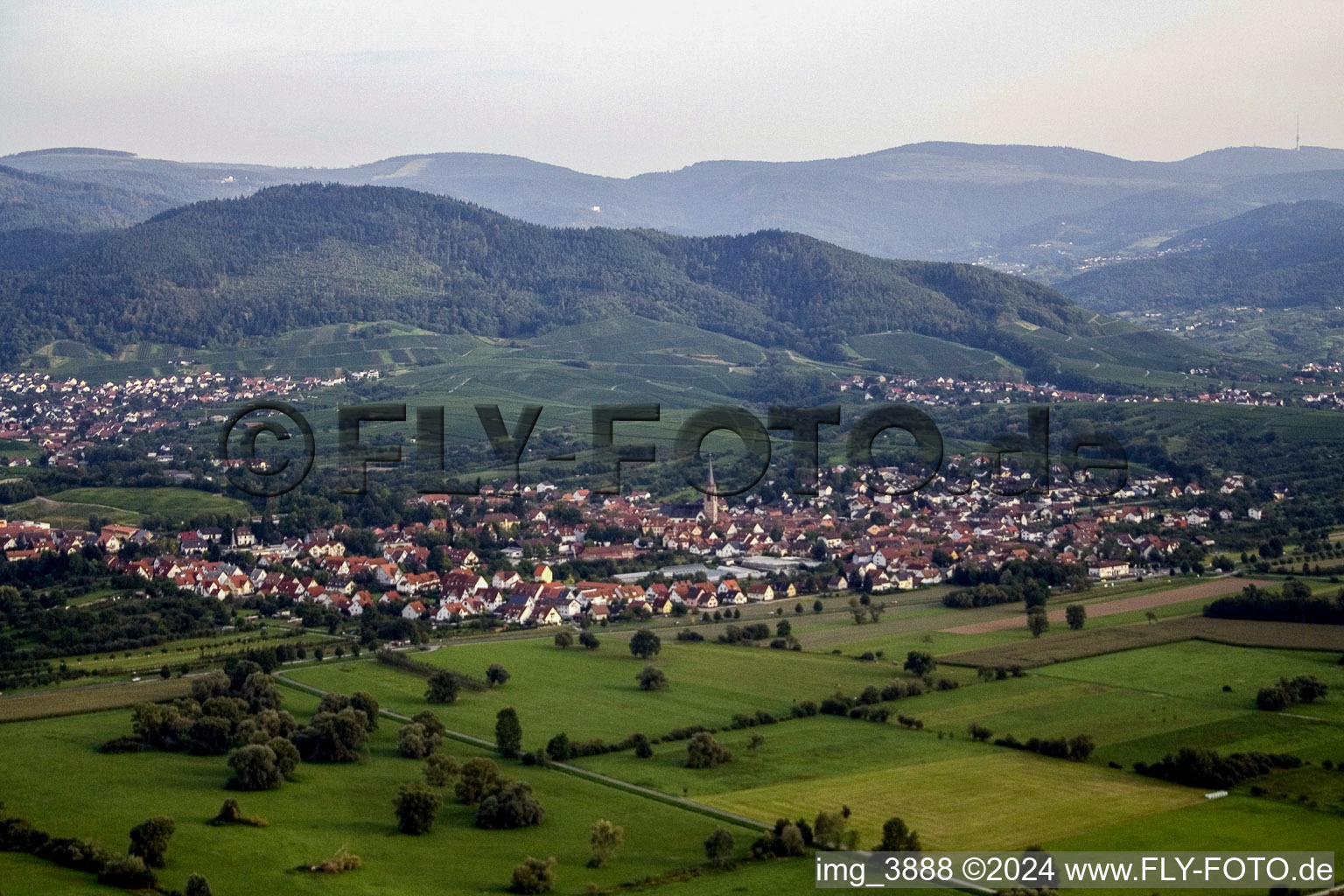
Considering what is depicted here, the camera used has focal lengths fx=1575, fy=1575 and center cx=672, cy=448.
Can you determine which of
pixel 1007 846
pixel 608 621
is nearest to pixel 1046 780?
pixel 1007 846

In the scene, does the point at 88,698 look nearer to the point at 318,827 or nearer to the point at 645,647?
the point at 318,827

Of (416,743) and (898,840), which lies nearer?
(898,840)

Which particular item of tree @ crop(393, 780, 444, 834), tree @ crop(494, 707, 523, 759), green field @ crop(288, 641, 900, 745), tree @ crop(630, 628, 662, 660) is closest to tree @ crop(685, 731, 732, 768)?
green field @ crop(288, 641, 900, 745)

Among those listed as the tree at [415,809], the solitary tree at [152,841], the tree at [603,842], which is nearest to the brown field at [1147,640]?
the tree at [603,842]

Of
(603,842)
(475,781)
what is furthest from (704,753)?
(603,842)

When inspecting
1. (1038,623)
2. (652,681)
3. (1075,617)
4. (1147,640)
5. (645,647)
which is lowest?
(652,681)

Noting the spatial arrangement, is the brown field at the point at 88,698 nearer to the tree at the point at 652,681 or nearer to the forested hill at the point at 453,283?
the tree at the point at 652,681
